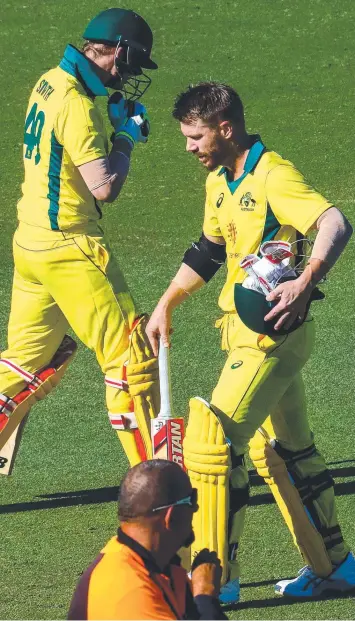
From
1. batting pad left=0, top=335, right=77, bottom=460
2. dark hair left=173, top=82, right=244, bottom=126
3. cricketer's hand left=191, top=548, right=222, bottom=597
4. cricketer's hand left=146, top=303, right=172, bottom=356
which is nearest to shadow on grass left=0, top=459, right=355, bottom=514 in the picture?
batting pad left=0, top=335, right=77, bottom=460

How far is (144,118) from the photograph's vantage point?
26.1 ft

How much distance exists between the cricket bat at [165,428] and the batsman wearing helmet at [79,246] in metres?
0.49

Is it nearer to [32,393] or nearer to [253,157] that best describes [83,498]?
[32,393]

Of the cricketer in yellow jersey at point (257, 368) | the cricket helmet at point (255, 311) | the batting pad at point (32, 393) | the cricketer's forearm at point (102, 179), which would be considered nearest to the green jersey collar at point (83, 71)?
the cricketer's forearm at point (102, 179)

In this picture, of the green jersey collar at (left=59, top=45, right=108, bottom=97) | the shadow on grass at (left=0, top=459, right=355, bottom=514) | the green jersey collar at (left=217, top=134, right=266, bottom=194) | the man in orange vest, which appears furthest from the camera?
the shadow on grass at (left=0, top=459, right=355, bottom=514)

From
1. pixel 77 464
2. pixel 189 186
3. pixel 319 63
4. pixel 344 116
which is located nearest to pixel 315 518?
pixel 77 464

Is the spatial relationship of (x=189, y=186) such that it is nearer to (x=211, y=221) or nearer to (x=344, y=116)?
(x=344, y=116)

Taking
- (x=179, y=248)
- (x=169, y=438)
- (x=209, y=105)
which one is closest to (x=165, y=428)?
(x=169, y=438)

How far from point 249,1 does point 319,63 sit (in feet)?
5.87

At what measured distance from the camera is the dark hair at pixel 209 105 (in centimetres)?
647

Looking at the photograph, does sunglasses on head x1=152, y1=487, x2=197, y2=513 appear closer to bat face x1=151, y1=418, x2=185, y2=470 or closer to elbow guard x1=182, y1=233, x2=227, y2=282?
bat face x1=151, y1=418, x2=185, y2=470

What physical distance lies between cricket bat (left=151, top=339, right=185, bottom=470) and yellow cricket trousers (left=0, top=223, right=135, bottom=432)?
1.85ft

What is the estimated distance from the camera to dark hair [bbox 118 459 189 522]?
186 inches

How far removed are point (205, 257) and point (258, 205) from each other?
0.63 m
